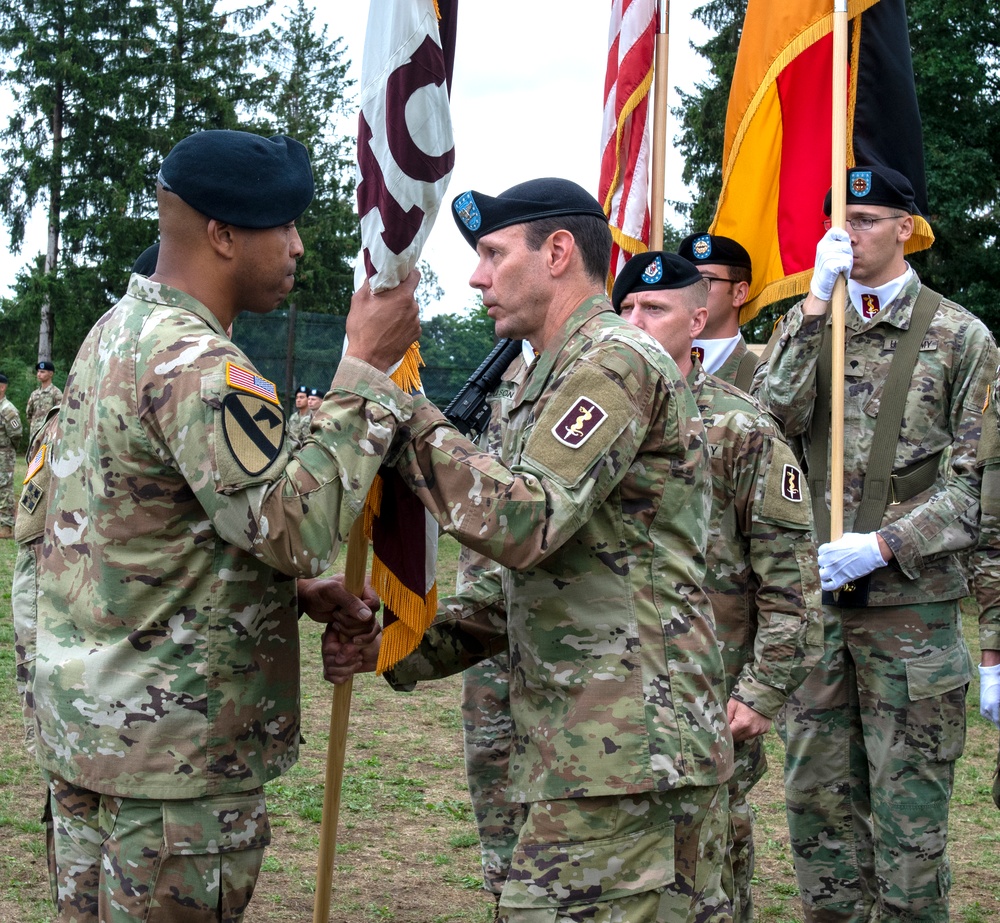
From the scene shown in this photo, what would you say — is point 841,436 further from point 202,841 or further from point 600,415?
point 202,841

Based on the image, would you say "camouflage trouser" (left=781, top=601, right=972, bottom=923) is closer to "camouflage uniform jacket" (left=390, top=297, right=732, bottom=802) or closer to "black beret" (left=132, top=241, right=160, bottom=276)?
"camouflage uniform jacket" (left=390, top=297, right=732, bottom=802)

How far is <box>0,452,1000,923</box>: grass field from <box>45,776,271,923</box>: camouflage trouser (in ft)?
7.84

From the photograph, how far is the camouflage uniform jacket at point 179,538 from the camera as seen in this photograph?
2.70 meters

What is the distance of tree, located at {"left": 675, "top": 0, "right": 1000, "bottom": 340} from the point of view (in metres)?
21.3

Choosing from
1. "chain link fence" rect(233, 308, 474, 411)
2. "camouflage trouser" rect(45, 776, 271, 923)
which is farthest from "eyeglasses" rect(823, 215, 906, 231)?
"chain link fence" rect(233, 308, 474, 411)

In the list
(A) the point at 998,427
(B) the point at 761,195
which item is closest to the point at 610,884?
(A) the point at 998,427

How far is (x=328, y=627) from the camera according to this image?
3.49 m

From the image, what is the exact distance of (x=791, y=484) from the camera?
422cm

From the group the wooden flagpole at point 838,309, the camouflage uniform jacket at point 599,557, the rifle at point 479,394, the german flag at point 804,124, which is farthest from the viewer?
the rifle at point 479,394

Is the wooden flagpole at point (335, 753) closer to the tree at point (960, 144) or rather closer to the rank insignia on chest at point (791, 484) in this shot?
the rank insignia on chest at point (791, 484)

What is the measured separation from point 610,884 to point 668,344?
2195 mm

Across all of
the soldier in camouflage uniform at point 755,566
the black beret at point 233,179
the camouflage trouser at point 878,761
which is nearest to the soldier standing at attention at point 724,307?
the soldier in camouflage uniform at point 755,566

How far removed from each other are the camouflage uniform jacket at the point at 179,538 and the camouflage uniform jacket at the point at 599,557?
0.31 m

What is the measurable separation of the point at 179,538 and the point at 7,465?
17.4 metres
